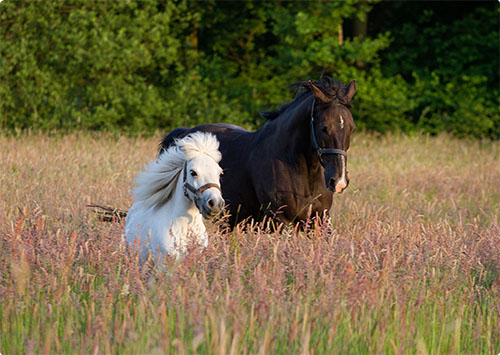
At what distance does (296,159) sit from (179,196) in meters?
1.62

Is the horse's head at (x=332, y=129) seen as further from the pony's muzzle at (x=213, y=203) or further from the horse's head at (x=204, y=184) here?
the pony's muzzle at (x=213, y=203)

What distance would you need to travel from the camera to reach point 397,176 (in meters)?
10.9

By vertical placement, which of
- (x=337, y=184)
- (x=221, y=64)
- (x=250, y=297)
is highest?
(x=221, y=64)

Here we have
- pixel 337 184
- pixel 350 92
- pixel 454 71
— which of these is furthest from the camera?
pixel 454 71

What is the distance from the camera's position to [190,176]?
4.12 metres

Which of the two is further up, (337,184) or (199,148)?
(199,148)

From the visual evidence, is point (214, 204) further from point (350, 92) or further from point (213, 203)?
point (350, 92)

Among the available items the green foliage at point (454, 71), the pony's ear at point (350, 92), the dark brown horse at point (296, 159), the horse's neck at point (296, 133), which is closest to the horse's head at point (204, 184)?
the dark brown horse at point (296, 159)

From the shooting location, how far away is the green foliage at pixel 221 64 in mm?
16125

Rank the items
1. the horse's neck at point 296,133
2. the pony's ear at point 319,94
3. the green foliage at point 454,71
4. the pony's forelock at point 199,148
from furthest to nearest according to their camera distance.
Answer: the green foliage at point 454,71
the horse's neck at point 296,133
the pony's ear at point 319,94
the pony's forelock at point 199,148

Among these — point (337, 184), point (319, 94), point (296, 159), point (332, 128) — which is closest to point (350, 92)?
point (319, 94)

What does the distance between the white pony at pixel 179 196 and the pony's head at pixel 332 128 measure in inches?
44.6

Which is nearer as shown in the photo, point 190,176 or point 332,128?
point 190,176

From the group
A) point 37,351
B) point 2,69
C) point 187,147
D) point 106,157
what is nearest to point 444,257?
point 187,147
